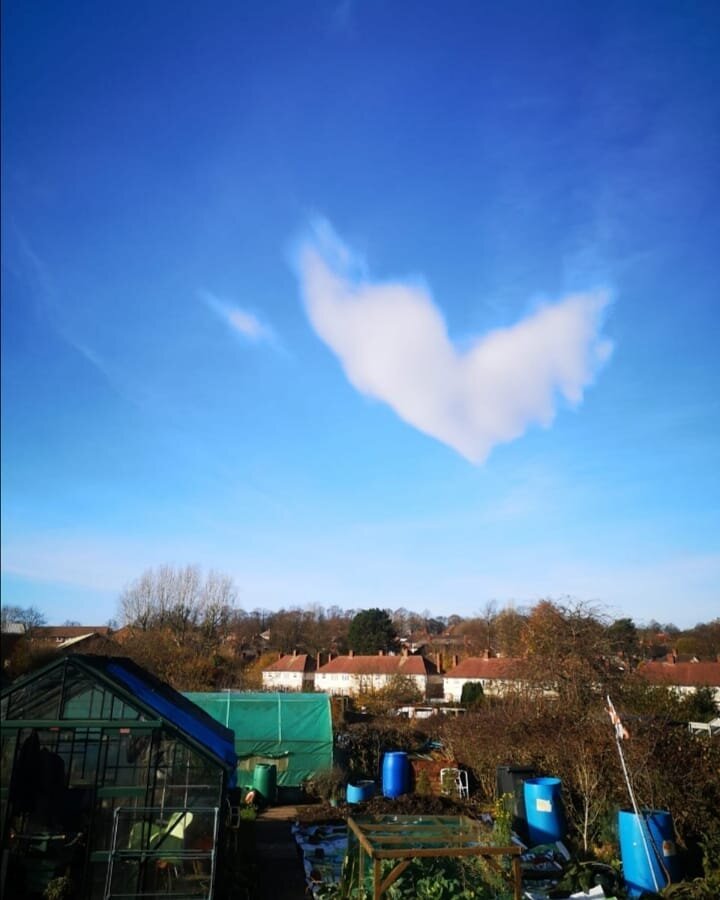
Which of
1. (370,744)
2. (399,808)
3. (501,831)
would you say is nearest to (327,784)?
(399,808)

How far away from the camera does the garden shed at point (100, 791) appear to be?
28.5ft

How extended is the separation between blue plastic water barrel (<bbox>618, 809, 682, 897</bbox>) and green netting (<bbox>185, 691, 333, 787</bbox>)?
1174 cm

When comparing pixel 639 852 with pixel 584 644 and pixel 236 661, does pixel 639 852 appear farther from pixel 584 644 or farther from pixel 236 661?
pixel 236 661

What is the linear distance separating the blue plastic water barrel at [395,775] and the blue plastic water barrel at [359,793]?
581 millimetres

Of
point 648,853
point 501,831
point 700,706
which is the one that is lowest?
point 648,853

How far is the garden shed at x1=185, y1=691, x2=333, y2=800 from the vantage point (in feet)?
63.5

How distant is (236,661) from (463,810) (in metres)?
34.1

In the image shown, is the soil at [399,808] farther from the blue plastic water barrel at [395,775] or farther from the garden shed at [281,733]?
the garden shed at [281,733]

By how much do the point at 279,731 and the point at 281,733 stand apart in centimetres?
10

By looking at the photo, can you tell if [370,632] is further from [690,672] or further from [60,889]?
[60,889]

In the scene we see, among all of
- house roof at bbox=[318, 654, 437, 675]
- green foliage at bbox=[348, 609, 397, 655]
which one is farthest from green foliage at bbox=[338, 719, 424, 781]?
green foliage at bbox=[348, 609, 397, 655]

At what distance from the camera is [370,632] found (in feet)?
242

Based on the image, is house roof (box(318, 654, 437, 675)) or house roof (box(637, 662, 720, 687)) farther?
house roof (box(318, 654, 437, 675))

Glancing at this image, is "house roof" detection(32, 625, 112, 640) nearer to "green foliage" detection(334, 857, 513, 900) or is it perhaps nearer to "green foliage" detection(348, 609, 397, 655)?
"green foliage" detection(348, 609, 397, 655)
